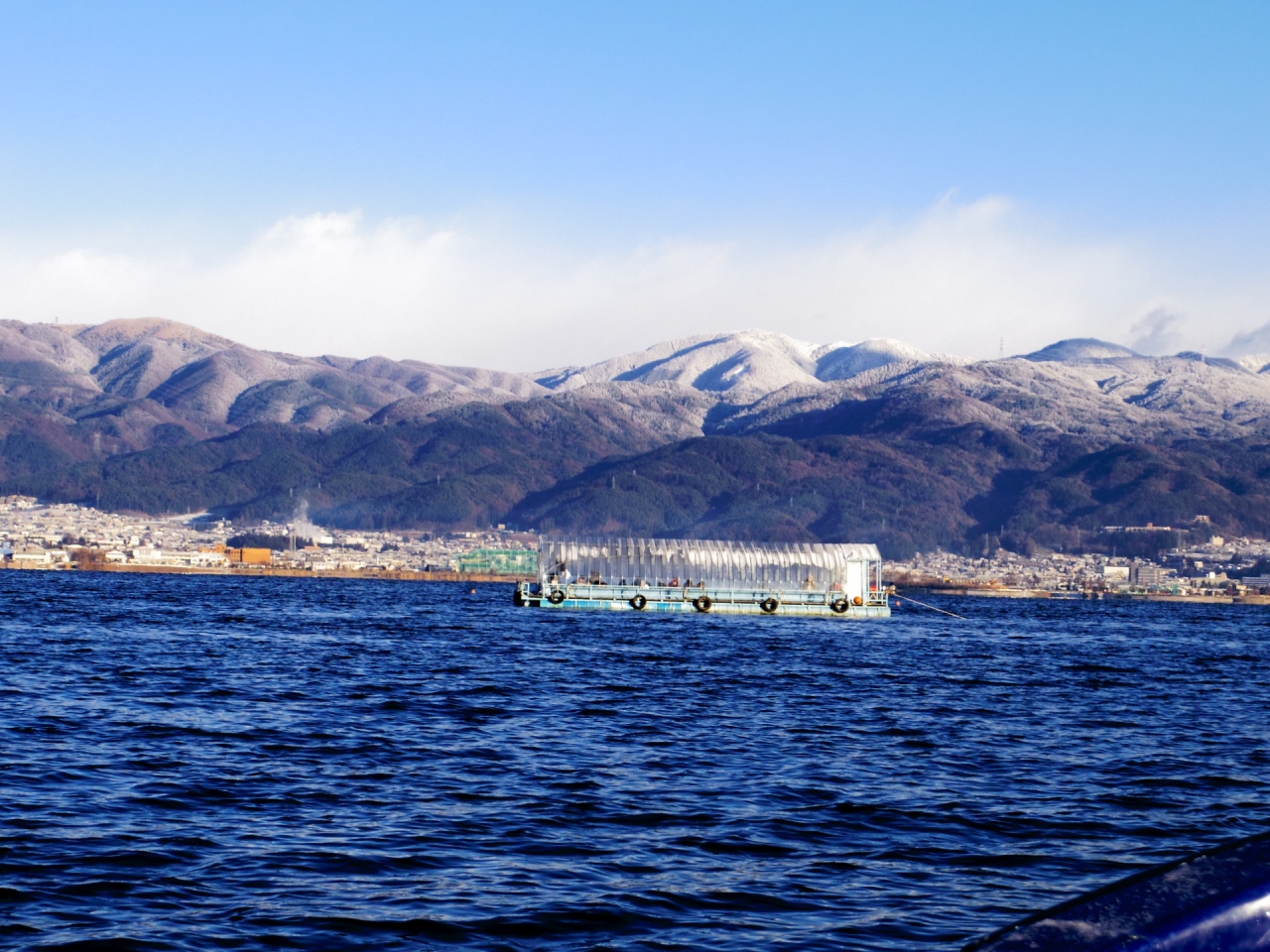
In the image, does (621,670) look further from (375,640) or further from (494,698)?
(375,640)

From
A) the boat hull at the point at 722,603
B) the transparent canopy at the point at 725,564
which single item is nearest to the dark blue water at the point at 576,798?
the boat hull at the point at 722,603

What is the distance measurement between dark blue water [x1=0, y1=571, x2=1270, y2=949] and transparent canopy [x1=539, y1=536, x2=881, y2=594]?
5654cm

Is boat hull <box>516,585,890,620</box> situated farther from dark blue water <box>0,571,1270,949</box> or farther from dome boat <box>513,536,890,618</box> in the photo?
dark blue water <box>0,571,1270,949</box>

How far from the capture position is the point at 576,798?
83.9 feet

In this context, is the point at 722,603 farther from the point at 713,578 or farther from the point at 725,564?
the point at 725,564

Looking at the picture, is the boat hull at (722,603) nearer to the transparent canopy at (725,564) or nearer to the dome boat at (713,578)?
the dome boat at (713,578)

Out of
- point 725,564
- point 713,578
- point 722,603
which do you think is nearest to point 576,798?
point 722,603

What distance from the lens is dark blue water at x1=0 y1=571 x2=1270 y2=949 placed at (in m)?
17.3

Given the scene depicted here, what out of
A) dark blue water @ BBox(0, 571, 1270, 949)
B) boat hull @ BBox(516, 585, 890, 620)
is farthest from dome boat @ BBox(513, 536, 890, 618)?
dark blue water @ BBox(0, 571, 1270, 949)

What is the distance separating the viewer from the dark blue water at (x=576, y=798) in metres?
17.3

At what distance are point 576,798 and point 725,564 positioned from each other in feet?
301

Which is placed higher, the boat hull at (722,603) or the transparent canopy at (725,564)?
the transparent canopy at (725,564)

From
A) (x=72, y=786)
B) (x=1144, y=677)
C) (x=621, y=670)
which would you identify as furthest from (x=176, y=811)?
(x=1144, y=677)

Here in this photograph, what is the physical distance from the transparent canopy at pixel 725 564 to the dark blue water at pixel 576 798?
56.5 meters
